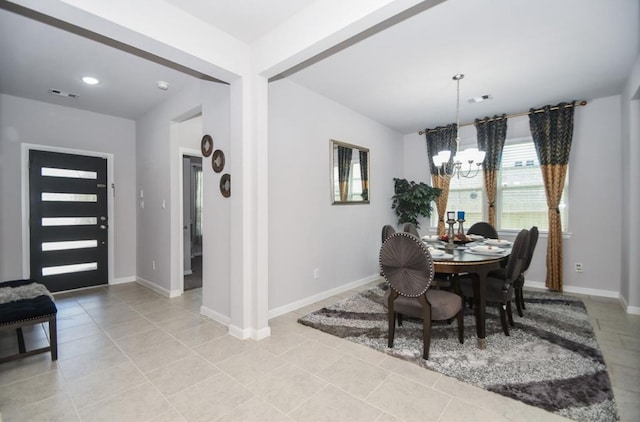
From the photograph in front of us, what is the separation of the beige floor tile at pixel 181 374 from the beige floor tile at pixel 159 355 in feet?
0.25

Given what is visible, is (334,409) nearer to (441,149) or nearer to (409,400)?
(409,400)

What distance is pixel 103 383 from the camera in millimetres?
2070

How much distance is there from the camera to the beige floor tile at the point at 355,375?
6.57ft

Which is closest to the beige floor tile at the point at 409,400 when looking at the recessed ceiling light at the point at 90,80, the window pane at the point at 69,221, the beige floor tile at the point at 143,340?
the beige floor tile at the point at 143,340

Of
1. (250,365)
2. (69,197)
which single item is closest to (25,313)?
(250,365)

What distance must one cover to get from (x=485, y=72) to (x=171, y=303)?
185 inches

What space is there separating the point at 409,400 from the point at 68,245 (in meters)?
5.08

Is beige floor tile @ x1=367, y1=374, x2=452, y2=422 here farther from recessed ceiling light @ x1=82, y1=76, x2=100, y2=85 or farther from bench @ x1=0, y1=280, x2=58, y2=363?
recessed ceiling light @ x1=82, y1=76, x2=100, y2=85

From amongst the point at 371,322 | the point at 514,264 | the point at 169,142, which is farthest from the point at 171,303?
the point at 514,264

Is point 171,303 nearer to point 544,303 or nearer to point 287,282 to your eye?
point 287,282

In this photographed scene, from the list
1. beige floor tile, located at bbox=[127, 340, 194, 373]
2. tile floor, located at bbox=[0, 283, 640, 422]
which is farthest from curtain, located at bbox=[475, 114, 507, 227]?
beige floor tile, located at bbox=[127, 340, 194, 373]

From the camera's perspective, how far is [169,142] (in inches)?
160

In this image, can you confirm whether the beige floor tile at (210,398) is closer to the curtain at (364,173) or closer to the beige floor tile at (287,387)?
the beige floor tile at (287,387)

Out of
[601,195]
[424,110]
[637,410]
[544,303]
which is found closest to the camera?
[637,410]
